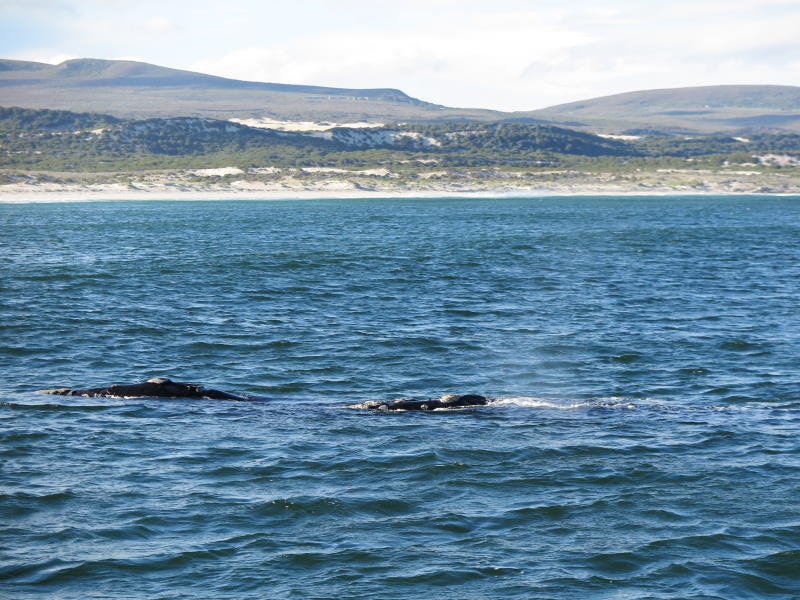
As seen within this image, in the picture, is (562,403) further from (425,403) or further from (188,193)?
(188,193)

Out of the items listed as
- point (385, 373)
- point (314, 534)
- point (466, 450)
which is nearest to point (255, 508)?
point (314, 534)

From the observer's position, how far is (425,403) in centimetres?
2319

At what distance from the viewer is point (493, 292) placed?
4722cm

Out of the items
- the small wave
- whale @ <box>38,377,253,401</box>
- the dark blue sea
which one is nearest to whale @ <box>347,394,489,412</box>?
the dark blue sea

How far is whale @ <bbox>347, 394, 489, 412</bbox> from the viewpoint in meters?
23.0

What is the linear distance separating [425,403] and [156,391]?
21.2 ft

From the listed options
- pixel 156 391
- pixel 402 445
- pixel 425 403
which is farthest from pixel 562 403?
pixel 156 391

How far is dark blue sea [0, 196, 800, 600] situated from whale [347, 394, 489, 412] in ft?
1.25

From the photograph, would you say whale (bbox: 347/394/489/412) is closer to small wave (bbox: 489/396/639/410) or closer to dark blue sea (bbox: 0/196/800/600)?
dark blue sea (bbox: 0/196/800/600)

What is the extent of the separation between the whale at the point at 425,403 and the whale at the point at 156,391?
125 inches

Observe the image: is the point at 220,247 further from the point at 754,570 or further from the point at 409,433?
the point at 754,570

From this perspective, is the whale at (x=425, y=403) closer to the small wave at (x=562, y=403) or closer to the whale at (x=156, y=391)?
the small wave at (x=562, y=403)

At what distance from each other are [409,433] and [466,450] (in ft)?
5.71

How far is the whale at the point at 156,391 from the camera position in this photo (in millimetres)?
23844
